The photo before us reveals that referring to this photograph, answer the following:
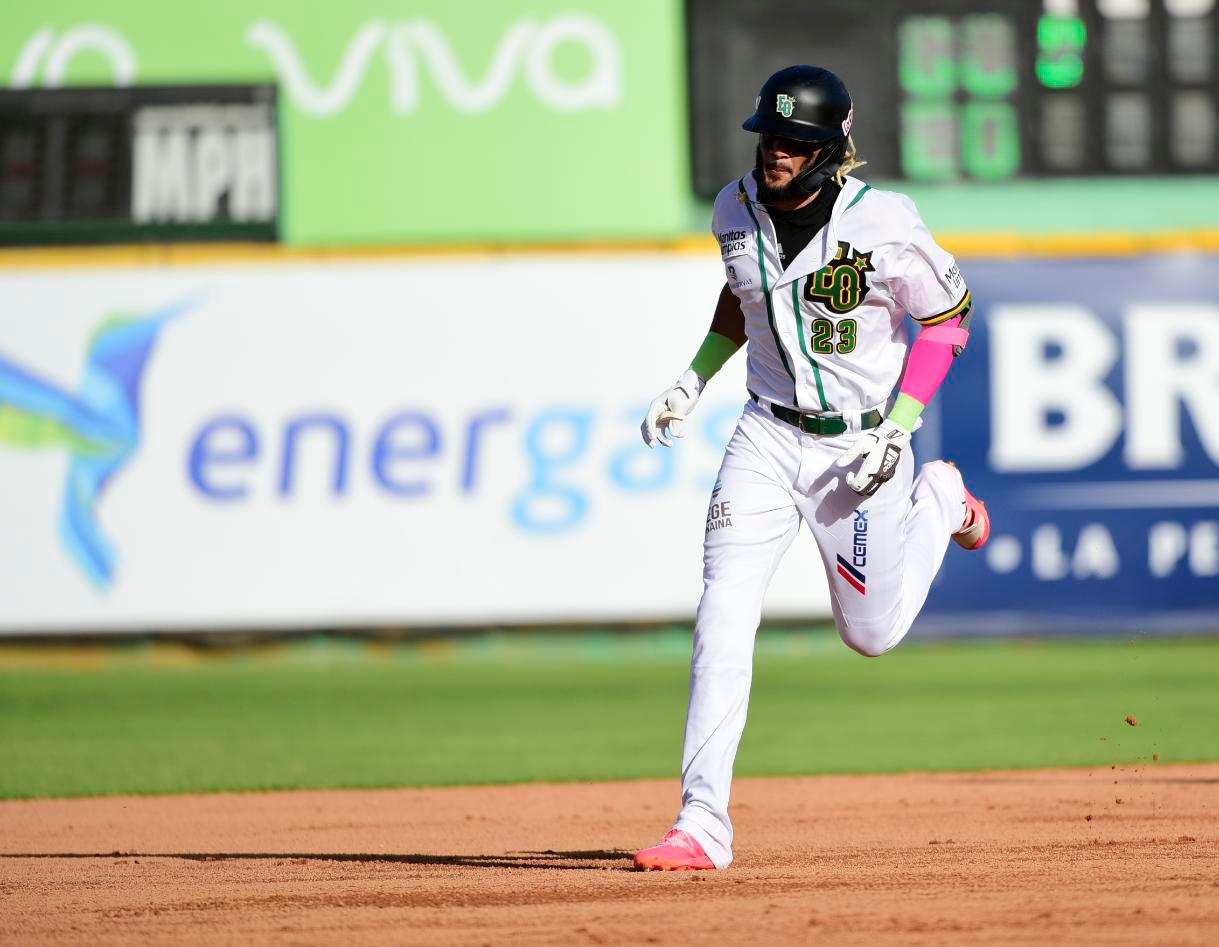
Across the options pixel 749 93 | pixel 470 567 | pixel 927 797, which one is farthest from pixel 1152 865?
pixel 749 93

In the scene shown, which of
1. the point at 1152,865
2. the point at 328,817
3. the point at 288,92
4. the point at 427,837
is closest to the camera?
the point at 1152,865

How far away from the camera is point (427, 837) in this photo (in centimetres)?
698

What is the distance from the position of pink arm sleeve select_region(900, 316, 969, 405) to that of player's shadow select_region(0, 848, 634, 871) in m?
1.59

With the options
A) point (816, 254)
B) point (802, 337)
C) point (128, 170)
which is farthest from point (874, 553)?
point (128, 170)

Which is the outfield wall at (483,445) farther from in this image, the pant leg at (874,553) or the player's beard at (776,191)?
the player's beard at (776,191)

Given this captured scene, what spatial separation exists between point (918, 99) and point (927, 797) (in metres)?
8.01

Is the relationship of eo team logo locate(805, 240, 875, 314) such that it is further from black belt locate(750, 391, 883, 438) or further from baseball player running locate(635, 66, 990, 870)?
black belt locate(750, 391, 883, 438)

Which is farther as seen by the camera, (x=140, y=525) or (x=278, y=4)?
(x=278, y=4)

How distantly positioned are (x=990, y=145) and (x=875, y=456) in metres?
9.91

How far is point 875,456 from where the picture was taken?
18.2 ft

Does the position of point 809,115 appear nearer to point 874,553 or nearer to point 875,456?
point 875,456

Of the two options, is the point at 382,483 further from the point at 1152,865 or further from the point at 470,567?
the point at 1152,865

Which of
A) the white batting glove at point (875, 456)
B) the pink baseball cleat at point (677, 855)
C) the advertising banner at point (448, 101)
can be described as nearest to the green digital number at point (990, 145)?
the advertising banner at point (448, 101)

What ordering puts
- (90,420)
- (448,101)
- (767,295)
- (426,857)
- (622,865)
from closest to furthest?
(767,295), (622,865), (426,857), (90,420), (448,101)
